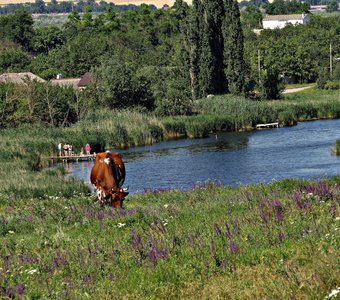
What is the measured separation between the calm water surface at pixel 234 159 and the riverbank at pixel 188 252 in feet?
57.0

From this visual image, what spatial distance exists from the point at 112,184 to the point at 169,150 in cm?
3808

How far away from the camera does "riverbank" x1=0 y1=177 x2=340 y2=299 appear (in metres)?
11.0

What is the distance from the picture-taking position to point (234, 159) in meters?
51.7

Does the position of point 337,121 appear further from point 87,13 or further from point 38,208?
point 87,13

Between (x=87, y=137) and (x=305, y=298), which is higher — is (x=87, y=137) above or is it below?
below

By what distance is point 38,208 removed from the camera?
21.1 meters

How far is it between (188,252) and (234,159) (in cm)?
3908

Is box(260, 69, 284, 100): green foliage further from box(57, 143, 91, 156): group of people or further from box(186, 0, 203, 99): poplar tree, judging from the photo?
box(57, 143, 91, 156): group of people

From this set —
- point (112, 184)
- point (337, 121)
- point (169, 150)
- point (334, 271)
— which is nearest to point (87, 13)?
point (337, 121)

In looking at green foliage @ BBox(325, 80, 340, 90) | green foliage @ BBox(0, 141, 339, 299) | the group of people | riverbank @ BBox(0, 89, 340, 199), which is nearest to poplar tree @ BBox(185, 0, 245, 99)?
riverbank @ BBox(0, 89, 340, 199)

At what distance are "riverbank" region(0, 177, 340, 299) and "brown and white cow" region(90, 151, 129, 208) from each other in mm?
3600

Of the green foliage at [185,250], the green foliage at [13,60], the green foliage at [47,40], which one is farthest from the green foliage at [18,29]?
the green foliage at [185,250]

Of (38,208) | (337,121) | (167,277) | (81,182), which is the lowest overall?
(337,121)

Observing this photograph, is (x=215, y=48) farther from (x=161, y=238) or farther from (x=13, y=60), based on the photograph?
(x=161, y=238)
